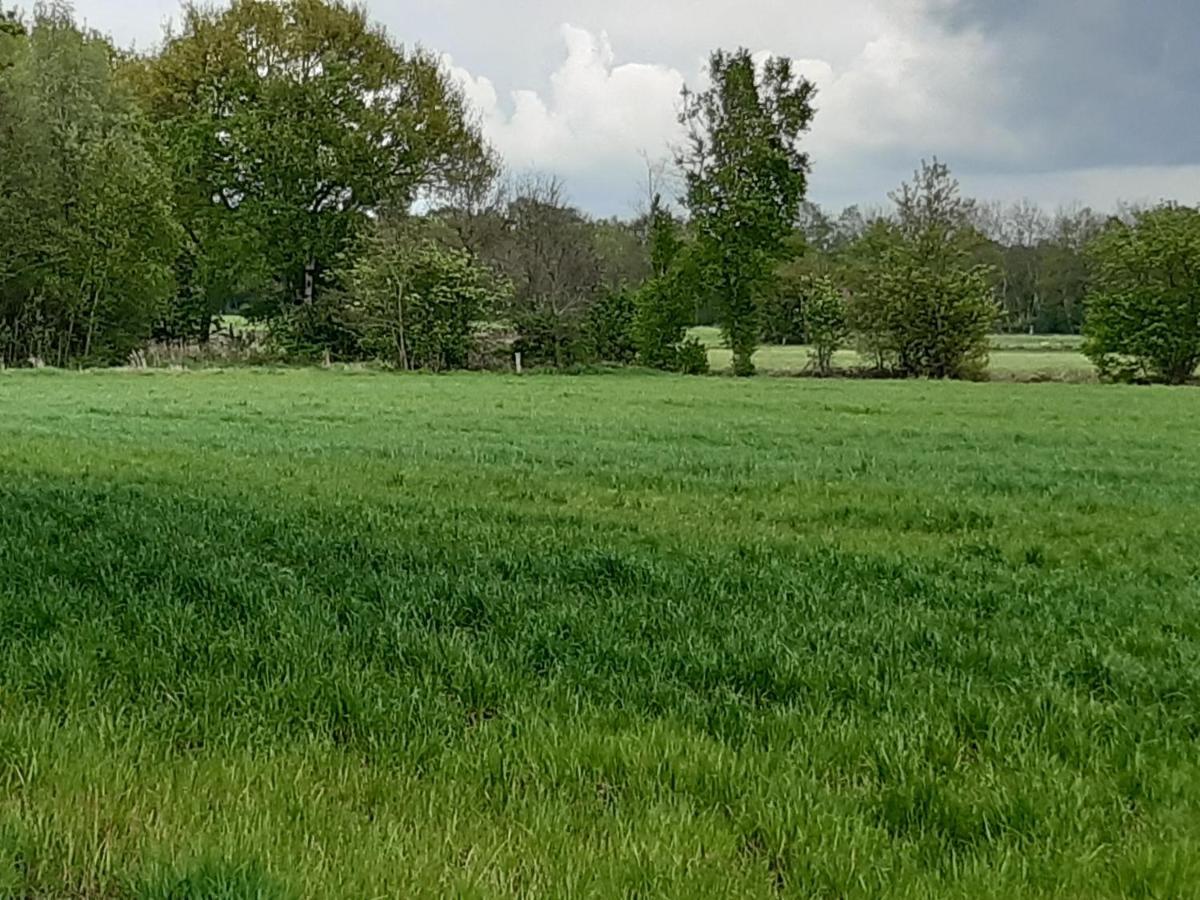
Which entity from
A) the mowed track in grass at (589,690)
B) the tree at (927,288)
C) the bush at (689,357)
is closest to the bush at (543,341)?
the bush at (689,357)

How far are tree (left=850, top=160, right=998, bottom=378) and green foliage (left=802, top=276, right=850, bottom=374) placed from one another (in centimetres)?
66

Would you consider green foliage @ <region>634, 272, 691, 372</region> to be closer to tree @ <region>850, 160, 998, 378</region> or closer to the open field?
the open field

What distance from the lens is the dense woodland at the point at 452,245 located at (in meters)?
38.3

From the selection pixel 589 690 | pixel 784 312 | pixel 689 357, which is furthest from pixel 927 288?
pixel 589 690

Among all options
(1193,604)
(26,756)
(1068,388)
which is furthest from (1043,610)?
(1068,388)

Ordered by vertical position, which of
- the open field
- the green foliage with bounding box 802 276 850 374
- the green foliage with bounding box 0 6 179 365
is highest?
the green foliage with bounding box 0 6 179 365

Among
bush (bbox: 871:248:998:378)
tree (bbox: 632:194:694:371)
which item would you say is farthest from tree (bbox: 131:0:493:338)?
bush (bbox: 871:248:998:378)

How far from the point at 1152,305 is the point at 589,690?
141ft

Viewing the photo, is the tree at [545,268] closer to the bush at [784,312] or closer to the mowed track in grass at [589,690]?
the bush at [784,312]

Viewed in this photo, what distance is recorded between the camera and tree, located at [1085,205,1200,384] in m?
39.2

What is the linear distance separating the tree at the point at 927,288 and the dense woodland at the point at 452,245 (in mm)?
92

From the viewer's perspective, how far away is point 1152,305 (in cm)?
3972

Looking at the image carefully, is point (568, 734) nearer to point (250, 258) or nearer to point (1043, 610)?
point (1043, 610)

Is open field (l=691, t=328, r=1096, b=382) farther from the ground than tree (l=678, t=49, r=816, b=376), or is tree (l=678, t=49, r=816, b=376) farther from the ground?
tree (l=678, t=49, r=816, b=376)
